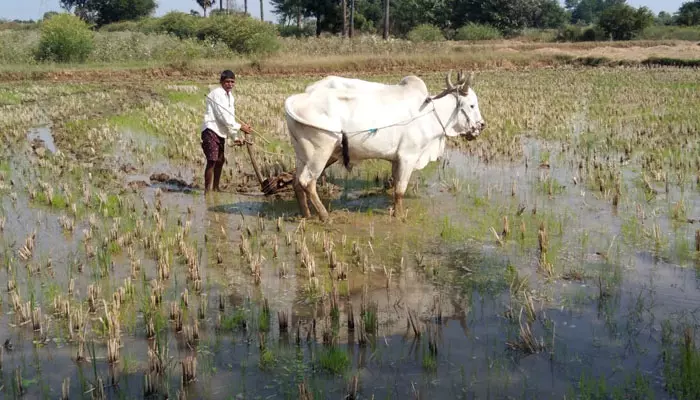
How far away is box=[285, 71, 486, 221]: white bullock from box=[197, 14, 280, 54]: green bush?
23.7 metres

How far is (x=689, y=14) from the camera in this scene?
4853 centimetres

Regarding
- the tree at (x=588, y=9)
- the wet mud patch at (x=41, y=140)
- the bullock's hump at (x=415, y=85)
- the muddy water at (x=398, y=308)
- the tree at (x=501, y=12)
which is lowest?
the muddy water at (x=398, y=308)

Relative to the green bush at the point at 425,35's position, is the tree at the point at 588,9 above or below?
above

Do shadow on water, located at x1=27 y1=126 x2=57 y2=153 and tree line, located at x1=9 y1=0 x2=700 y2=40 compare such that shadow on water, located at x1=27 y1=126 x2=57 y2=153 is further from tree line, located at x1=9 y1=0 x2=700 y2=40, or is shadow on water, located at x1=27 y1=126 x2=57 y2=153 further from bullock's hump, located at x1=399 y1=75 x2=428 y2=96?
tree line, located at x1=9 y1=0 x2=700 y2=40

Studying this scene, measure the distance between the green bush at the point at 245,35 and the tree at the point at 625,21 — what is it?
22146 mm

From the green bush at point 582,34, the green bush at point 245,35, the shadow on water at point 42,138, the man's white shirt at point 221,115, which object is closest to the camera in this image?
the man's white shirt at point 221,115

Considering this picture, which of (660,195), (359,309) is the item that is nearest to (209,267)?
(359,309)

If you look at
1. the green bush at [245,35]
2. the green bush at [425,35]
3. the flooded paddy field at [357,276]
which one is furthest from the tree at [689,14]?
the flooded paddy field at [357,276]

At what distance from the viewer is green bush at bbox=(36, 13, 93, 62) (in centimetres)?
2723

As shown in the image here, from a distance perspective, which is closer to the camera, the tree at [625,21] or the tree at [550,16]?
the tree at [625,21]

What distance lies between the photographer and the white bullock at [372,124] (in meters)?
6.96

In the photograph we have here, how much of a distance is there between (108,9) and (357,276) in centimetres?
5860

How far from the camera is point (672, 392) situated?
3.69 m

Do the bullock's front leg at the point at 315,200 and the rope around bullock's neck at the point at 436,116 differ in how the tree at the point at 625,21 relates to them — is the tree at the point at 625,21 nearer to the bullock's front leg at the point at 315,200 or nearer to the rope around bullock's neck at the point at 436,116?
the rope around bullock's neck at the point at 436,116
